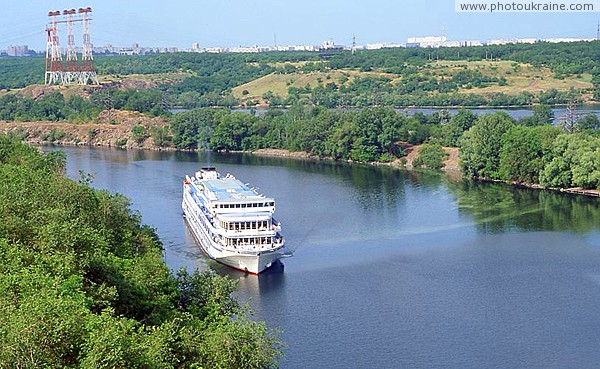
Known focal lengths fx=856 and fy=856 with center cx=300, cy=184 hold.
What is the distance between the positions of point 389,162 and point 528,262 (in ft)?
71.3

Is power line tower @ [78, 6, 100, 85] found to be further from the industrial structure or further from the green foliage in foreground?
the green foliage in foreground

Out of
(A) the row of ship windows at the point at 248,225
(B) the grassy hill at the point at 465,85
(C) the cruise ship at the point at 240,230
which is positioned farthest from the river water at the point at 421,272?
(B) the grassy hill at the point at 465,85

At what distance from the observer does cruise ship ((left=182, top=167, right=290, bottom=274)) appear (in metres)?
23.3

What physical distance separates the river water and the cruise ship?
16.9 inches

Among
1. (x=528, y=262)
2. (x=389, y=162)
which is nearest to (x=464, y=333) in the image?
(x=528, y=262)

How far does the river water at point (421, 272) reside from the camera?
17.7 m

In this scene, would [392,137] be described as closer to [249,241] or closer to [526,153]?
[526,153]

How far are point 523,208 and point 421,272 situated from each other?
10.4m

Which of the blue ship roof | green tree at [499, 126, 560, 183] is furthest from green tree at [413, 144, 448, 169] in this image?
the blue ship roof

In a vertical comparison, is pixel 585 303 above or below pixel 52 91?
below

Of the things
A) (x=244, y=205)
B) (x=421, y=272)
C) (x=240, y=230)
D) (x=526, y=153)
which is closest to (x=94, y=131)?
(x=526, y=153)

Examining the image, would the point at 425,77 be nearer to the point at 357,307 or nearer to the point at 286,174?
the point at 286,174

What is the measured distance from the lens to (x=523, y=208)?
105 ft

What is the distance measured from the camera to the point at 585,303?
66.3 ft
